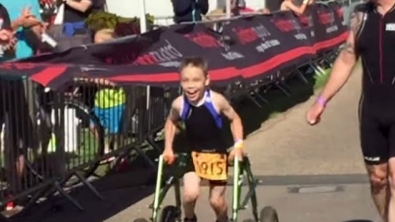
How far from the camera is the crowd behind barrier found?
28.8 feet

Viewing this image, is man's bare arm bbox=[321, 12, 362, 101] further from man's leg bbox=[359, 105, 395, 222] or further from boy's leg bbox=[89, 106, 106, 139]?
boy's leg bbox=[89, 106, 106, 139]

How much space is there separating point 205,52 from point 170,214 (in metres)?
4.96

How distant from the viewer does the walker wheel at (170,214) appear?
7.79 meters

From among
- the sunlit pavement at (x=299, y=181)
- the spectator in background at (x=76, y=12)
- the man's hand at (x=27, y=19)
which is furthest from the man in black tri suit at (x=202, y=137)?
the spectator in background at (x=76, y=12)

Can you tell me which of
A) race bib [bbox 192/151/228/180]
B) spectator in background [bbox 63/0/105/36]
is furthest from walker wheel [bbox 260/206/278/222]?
spectator in background [bbox 63/0/105/36]

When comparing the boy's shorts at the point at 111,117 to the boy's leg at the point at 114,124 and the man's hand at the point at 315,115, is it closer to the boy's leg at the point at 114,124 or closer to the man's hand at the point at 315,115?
the boy's leg at the point at 114,124

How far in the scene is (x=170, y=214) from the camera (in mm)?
7844

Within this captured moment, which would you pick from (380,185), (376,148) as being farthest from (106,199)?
(376,148)

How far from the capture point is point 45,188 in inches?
376

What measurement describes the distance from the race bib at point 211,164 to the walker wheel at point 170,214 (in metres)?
0.30

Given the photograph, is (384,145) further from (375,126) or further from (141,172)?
(141,172)

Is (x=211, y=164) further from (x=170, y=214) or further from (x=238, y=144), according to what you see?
(x=170, y=214)

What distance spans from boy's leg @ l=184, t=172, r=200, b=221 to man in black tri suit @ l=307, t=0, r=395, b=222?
3.01ft

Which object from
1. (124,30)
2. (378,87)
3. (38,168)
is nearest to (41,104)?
(38,168)
